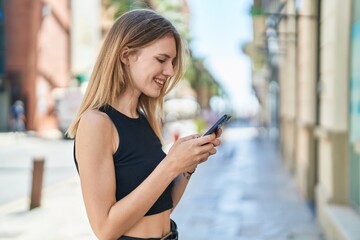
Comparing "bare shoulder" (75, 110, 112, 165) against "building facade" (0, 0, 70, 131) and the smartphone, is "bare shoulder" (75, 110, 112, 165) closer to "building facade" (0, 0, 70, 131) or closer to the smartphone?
the smartphone

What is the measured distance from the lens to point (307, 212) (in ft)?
26.1

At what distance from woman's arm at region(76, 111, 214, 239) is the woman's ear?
22 cm

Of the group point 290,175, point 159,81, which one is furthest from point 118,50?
point 290,175

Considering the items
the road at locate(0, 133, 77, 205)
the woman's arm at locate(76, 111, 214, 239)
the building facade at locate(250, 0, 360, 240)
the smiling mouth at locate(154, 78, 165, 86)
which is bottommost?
the road at locate(0, 133, 77, 205)

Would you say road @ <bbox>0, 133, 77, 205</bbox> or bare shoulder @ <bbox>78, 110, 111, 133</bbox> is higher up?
bare shoulder @ <bbox>78, 110, 111, 133</bbox>

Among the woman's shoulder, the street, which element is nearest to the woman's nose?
the woman's shoulder

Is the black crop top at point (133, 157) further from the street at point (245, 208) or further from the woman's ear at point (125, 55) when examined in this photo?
the street at point (245, 208)

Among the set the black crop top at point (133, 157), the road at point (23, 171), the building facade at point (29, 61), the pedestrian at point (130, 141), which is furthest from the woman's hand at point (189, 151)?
the building facade at point (29, 61)

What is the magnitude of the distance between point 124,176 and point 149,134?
212 millimetres

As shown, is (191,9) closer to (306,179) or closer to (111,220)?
(306,179)

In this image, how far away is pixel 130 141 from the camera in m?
1.57

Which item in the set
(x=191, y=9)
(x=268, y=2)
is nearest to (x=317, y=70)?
(x=268, y=2)

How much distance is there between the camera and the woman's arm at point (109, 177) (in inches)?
57.3

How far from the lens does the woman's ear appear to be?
1579 mm
